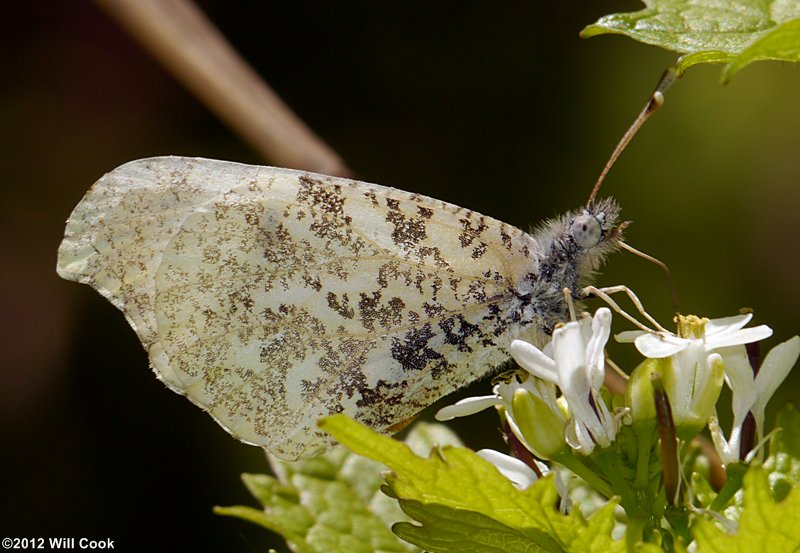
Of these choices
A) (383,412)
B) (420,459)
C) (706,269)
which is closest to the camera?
(420,459)

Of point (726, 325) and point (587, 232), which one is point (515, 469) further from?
point (587, 232)

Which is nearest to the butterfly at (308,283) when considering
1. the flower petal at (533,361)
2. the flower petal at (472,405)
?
the flower petal at (472,405)

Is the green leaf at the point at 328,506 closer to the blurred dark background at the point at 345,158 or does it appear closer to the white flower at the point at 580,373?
the white flower at the point at 580,373

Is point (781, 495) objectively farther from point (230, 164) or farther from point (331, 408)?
point (230, 164)

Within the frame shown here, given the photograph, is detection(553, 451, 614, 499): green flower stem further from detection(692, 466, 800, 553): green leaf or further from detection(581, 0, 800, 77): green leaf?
detection(581, 0, 800, 77): green leaf

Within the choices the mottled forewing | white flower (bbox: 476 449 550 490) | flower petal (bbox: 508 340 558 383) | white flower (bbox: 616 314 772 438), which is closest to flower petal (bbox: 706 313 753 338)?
white flower (bbox: 616 314 772 438)

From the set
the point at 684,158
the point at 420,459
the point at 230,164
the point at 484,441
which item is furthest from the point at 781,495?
the point at 684,158
